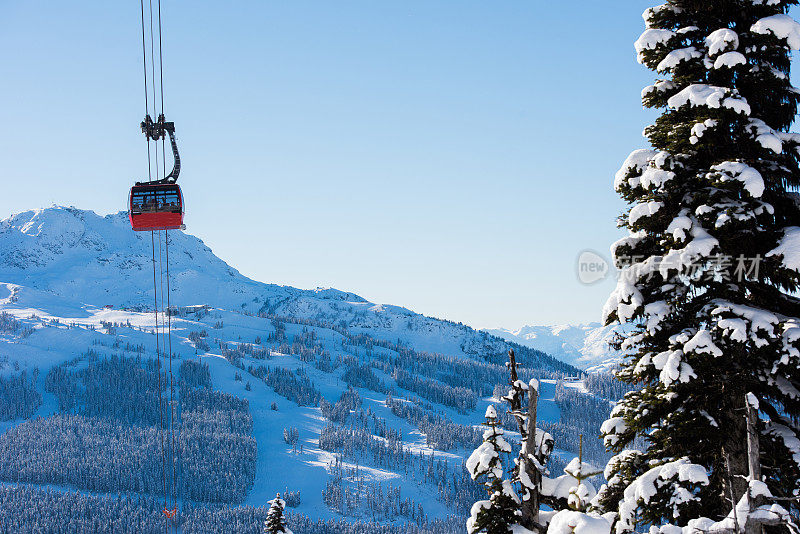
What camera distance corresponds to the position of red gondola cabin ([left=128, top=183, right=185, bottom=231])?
43.6 m

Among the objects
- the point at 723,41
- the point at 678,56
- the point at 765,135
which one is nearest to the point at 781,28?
the point at 723,41

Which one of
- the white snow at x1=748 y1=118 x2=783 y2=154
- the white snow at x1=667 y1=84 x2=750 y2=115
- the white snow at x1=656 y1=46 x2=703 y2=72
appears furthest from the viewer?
the white snow at x1=656 y1=46 x2=703 y2=72

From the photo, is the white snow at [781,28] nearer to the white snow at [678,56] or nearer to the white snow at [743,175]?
the white snow at [678,56]

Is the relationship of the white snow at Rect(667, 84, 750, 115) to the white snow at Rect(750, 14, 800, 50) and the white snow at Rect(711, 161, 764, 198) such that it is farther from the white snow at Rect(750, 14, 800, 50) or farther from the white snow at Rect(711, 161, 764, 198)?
the white snow at Rect(750, 14, 800, 50)

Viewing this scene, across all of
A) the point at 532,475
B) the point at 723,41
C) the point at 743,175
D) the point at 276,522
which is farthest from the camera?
the point at 276,522

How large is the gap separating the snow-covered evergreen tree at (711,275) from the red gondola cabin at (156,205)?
117 ft

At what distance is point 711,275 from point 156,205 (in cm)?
3802

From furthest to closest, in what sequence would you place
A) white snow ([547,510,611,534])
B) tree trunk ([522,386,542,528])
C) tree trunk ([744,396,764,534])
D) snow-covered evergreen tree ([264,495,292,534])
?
snow-covered evergreen tree ([264,495,292,534]) < tree trunk ([522,386,542,528]) < tree trunk ([744,396,764,534]) < white snow ([547,510,611,534])

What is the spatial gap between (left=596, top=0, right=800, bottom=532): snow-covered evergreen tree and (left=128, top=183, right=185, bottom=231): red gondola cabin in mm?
35575

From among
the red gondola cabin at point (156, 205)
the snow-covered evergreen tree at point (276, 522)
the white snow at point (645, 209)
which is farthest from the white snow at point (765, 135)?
the red gondola cabin at point (156, 205)

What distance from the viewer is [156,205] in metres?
43.8

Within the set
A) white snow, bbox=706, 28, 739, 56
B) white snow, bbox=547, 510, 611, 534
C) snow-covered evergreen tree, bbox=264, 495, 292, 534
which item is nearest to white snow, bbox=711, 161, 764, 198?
white snow, bbox=706, 28, 739, 56

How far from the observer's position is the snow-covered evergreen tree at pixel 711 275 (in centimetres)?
1215

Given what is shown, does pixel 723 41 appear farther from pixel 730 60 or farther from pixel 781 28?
pixel 781 28
